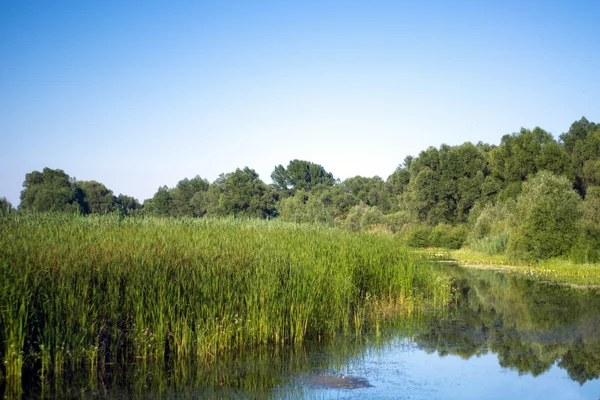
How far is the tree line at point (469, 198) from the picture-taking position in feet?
79.7

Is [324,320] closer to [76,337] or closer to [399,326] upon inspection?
[399,326]

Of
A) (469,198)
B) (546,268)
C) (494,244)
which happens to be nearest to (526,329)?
(546,268)

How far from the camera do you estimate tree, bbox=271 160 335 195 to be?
9550 cm

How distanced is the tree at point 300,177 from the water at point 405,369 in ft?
270

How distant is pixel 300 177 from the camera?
96.9m

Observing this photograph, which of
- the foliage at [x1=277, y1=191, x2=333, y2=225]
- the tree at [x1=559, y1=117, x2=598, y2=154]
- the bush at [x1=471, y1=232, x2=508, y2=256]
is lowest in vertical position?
the bush at [x1=471, y1=232, x2=508, y2=256]

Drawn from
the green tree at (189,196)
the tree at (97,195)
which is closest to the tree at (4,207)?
the tree at (97,195)

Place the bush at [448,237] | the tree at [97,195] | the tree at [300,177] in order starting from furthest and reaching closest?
the tree at [300,177] < the tree at [97,195] < the bush at [448,237]

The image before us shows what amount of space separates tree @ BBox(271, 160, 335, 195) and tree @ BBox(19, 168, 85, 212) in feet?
153

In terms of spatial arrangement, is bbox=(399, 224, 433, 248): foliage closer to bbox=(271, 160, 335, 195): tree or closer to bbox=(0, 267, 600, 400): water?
bbox=(0, 267, 600, 400): water

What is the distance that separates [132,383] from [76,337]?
3.30 feet

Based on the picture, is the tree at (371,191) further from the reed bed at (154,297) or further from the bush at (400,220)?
the reed bed at (154,297)

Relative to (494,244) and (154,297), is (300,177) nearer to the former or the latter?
(494,244)

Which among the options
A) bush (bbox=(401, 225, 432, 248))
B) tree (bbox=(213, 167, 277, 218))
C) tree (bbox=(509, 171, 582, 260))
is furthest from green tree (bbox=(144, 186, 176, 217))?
tree (bbox=(509, 171, 582, 260))
